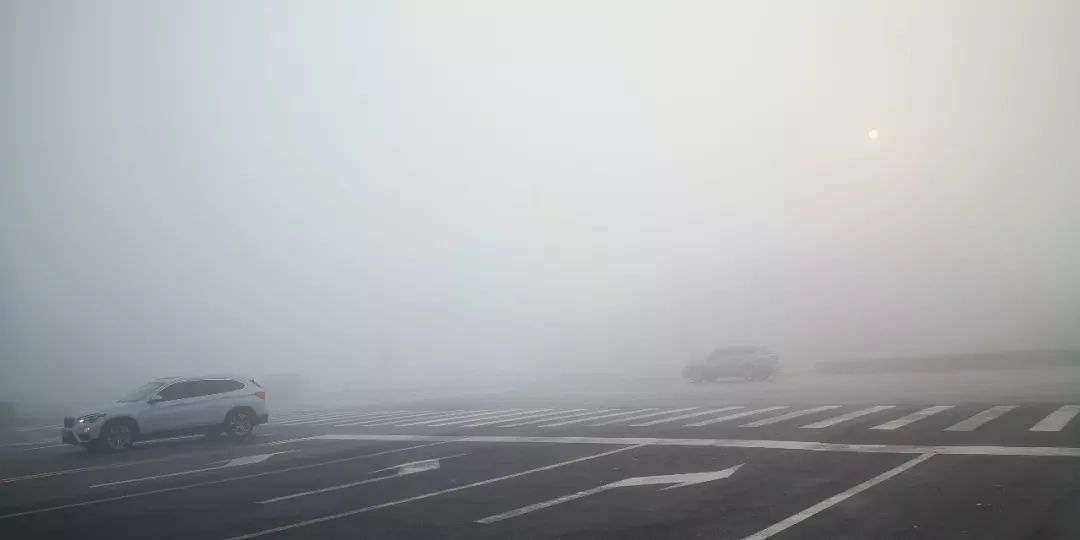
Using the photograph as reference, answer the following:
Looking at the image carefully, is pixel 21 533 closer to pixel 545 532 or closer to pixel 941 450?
pixel 545 532

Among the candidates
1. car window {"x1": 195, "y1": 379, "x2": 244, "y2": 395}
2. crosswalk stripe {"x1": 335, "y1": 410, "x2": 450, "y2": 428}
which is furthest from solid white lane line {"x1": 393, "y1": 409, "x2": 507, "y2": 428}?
car window {"x1": 195, "y1": 379, "x2": 244, "y2": 395}

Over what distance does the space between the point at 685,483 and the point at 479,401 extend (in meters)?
22.8

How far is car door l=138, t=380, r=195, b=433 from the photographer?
1986cm

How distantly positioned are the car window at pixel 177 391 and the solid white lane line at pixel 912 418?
18.0m

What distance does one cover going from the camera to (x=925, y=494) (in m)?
9.56

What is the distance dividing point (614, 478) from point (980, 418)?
9.73 metres

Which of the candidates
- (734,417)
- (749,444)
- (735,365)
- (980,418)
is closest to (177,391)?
(734,417)

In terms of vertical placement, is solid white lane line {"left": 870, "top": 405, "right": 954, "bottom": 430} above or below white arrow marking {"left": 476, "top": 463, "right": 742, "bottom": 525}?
above

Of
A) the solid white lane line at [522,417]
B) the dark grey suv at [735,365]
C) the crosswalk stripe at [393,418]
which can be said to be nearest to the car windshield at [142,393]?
the crosswalk stripe at [393,418]

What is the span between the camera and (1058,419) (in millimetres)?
15320

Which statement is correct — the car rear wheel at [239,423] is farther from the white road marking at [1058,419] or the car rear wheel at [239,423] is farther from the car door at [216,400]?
the white road marking at [1058,419]

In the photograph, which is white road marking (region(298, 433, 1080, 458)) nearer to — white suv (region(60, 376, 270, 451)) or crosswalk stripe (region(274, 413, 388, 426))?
white suv (region(60, 376, 270, 451))

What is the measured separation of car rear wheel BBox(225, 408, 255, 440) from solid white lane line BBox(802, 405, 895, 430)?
15411mm

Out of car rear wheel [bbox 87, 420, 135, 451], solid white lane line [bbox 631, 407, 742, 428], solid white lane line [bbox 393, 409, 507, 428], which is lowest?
solid white lane line [bbox 631, 407, 742, 428]
